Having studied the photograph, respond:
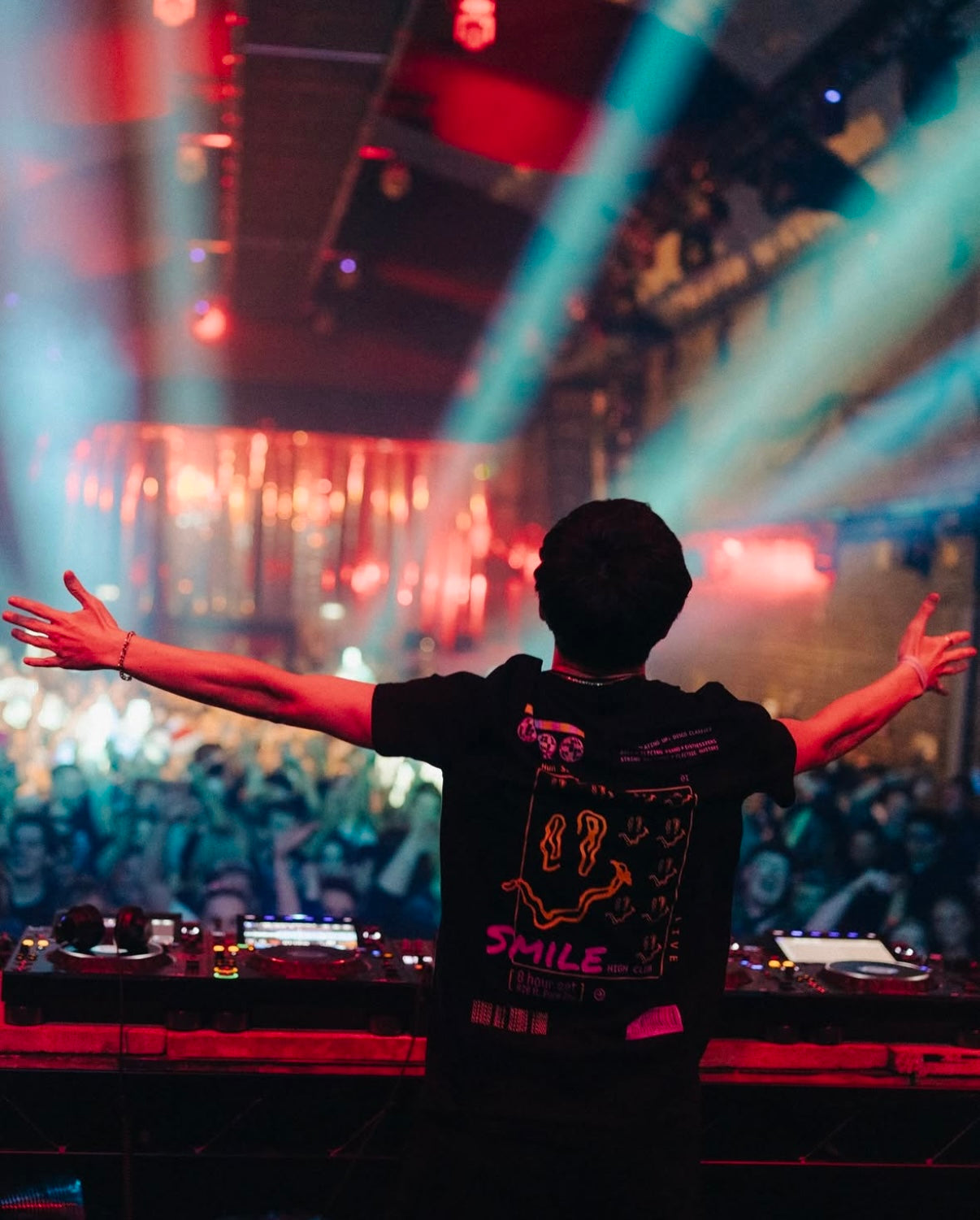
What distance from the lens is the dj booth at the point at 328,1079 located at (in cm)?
242

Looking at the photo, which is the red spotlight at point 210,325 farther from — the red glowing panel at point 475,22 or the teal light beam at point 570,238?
the red glowing panel at point 475,22

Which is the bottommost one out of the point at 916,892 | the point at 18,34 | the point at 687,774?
the point at 916,892

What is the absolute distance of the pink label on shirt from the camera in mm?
1774

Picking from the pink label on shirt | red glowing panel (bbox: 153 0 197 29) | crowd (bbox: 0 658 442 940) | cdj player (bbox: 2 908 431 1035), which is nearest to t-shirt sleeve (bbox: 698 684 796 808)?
the pink label on shirt

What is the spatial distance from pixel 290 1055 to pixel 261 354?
14632mm

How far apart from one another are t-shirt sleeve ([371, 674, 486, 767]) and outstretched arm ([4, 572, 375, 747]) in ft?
0.09

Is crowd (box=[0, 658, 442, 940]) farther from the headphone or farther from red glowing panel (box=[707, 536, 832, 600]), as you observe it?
red glowing panel (box=[707, 536, 832, 600])

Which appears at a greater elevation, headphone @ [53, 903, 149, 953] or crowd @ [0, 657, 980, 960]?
headphone @ [53, 903, 149, 953]

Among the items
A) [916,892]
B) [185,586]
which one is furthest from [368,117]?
[185,586]

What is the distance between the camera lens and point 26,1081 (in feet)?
7.89

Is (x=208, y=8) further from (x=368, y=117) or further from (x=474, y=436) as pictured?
(x=474, y=436)

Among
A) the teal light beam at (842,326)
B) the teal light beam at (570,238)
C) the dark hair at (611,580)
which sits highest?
the teal light beam at (570,238)

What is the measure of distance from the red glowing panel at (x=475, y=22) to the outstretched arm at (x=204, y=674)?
4.69 meters

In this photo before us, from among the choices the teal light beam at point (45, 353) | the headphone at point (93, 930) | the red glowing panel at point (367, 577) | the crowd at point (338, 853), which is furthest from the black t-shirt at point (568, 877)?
the red glowing panel at point (367, 577)
